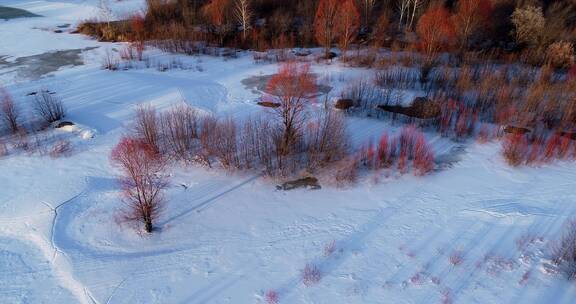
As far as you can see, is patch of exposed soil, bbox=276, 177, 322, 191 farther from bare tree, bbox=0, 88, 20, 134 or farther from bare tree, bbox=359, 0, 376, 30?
bare tree, bbox=359, 0, 376, 30

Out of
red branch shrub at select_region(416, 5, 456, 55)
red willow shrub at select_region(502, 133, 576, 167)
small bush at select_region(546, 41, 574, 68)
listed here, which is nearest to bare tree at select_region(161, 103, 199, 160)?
red willow shrub at select_region(502, 133, 576, 167)

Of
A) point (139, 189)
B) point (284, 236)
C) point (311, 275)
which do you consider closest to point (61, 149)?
point (139, 189)

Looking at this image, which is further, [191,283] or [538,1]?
[538,1]

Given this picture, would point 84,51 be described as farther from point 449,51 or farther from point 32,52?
point 449,51

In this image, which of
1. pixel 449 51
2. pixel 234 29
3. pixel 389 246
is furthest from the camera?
pixel 234 29

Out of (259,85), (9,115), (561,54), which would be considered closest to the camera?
(9,115)

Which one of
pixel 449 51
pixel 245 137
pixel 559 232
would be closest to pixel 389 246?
pixel 559 232

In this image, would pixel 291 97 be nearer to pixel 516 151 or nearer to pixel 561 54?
pixel 516 151
